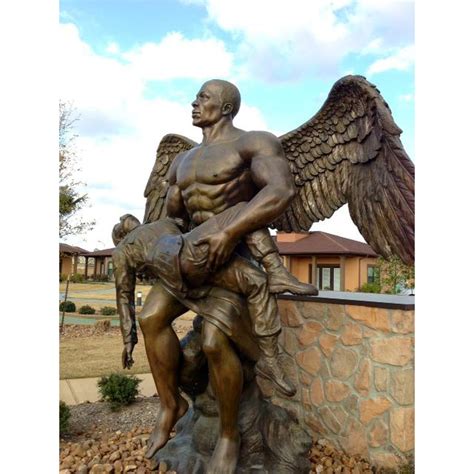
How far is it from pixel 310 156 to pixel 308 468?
1.89m

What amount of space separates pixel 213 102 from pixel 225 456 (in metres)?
1.81

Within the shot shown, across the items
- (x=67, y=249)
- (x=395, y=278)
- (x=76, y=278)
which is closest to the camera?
(x=395, y=278)

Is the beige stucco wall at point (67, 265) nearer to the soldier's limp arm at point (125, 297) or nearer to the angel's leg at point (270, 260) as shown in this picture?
the soldier's limp arm at point (125, 297)

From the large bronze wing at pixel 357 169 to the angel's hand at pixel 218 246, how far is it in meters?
0.95

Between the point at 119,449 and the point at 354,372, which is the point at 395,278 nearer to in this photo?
the point at 354,372

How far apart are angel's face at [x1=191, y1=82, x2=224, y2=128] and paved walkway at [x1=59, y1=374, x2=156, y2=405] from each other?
3.15 m

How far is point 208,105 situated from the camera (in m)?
2.57

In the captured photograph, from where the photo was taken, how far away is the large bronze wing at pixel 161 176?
3695 millimetres

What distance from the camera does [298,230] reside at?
10.6ft

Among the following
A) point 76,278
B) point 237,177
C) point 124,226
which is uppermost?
point 237,177

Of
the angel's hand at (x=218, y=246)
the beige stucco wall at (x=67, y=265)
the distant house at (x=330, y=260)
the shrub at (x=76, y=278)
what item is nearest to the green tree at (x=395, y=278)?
the distant house at (x=330, y=260)

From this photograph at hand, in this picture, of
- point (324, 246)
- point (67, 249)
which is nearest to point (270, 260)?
point (67, 249)

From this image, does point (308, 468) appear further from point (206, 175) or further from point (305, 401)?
point (206, 175)

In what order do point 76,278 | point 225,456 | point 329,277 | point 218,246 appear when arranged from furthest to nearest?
point 76,278 → point 329,277 → point 225,456 → point 218,246
